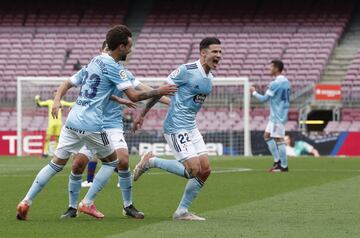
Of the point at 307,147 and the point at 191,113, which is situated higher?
the point at 191,113

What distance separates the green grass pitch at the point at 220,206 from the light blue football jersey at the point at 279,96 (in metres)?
1.23

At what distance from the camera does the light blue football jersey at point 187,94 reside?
11555 millimetres

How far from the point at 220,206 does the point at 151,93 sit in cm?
284

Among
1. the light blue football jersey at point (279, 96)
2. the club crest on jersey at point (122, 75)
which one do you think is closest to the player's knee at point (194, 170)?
the club crest on jersey at point (122, 75)

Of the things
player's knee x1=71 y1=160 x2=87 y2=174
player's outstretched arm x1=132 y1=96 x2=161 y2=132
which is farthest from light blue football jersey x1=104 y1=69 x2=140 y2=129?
player's knee x1=71 y1=160 x2=87 y2=174

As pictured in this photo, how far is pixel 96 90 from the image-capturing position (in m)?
11.1

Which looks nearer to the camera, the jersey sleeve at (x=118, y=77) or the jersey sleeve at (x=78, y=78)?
the jersey sleeve at (x=118, y=77)

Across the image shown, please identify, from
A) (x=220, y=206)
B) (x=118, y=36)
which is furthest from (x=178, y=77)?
(x=220, y=206)

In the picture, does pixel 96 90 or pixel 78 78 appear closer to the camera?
pixel 96 90

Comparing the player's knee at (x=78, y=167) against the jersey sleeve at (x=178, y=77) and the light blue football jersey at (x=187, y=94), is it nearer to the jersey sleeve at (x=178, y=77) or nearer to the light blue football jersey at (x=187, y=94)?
the light blue football jersey at (x=187, y=94)

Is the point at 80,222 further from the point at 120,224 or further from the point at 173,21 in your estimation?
the point at 173,21

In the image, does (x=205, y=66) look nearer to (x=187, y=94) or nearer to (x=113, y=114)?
(x=187, y=94)

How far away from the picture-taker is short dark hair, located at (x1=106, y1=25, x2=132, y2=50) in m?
11.0

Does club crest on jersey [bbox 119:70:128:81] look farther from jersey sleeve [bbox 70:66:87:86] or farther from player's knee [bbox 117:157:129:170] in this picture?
player's knee [bbox 117:157:129:170]
